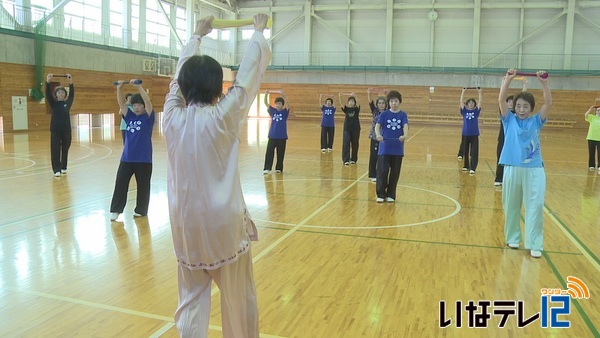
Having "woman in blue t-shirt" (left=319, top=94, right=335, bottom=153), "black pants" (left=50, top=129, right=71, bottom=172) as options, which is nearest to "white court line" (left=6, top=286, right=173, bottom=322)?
"black pants" (left=50, top=129, right=71, bottom=172)

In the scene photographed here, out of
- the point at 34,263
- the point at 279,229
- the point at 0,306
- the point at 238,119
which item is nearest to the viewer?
the point at 238,119

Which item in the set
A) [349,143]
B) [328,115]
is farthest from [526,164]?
[328,115]

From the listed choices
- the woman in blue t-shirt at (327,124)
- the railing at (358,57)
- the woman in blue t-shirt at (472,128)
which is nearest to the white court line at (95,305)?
the woman in blue t-shirt at (472,128)

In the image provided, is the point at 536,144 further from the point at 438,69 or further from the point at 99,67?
the point at 438,69

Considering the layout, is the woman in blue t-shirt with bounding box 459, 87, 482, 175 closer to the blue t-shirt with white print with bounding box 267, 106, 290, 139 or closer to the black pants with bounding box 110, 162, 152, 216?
the blue t-shirt with white print with bounding box 267, 106, 290, 139

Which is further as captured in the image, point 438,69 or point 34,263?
point 438,69

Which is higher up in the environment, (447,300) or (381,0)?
(381,0)

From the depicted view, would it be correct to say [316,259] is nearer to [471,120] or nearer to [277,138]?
[277,138]

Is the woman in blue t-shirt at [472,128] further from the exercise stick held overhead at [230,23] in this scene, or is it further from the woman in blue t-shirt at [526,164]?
the exercise stick held overhead at [230,23]

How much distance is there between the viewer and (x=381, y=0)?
119 feet

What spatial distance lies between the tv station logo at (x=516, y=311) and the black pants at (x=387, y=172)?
429 cm

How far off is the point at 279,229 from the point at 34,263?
2.99 m

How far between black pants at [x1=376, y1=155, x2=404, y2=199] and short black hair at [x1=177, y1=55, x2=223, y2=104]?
6650mm

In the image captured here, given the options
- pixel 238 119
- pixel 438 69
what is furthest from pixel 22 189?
pixel 438 69
